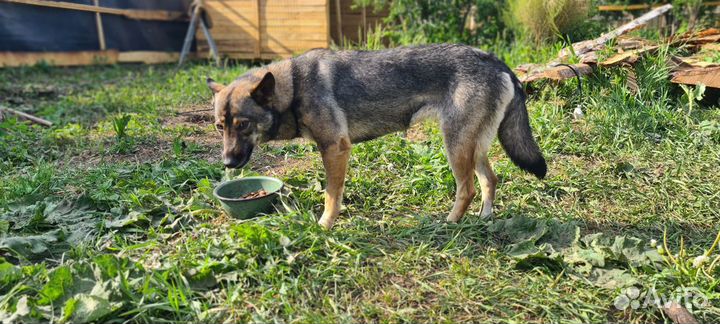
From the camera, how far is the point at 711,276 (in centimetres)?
293

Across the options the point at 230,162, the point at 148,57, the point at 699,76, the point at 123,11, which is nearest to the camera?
the point at 230,162

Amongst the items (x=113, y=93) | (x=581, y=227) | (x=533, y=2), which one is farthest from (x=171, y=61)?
(x=581, y=227)

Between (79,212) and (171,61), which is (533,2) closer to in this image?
(79,212)

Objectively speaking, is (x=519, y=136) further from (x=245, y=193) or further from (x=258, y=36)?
(x=258, y=36)

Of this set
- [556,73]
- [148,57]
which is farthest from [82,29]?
[556,73]

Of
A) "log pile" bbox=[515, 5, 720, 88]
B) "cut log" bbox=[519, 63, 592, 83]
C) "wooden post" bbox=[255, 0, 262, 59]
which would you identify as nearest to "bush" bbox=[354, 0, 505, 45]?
"log pile" bbox=[515, 5, 720, 88]

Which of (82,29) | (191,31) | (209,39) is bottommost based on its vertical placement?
(209,39)

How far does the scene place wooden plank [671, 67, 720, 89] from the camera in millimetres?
5434

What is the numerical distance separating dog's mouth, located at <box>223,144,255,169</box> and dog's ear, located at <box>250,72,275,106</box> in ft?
1.08

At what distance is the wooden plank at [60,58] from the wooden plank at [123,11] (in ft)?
3.12

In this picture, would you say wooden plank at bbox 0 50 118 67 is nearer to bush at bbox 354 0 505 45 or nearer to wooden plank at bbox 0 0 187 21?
wooden plank at bbox 0 0 187 21

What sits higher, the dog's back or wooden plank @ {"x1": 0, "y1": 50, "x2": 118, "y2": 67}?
the dog's back

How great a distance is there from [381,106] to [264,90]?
860 mm

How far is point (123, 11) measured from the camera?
37.6 feet
